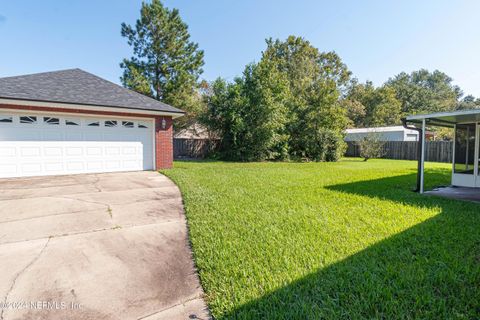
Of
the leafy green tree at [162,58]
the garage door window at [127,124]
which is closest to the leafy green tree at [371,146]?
the leafy green tree at [162,58]

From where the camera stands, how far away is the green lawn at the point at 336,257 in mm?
2213

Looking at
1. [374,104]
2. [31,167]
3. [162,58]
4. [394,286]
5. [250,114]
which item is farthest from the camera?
[374,104]

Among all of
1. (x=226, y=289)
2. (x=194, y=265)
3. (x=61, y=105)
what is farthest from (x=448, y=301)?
(x=61, y=105)

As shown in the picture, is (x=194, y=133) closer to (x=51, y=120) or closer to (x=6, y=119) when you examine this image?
(x=51, y=120)

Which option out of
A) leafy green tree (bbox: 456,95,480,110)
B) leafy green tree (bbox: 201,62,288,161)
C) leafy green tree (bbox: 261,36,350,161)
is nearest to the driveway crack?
leafy green tree (bbox: 201,62,288,161)

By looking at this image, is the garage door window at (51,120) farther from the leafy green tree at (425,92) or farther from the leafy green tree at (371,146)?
the leafy green tree at (425,92)

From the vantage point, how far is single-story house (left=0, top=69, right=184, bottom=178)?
8070mm

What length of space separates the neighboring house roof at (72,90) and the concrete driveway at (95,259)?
157 inches

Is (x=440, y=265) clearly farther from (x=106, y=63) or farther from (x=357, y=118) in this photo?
(x=357, y=118)

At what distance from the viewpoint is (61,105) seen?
8328 millimetres

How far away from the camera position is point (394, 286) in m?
2.47

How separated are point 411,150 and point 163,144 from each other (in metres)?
21.4

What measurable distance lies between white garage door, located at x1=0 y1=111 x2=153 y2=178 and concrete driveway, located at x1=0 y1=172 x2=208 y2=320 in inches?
118

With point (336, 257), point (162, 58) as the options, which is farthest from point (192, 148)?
point (336, 257)
